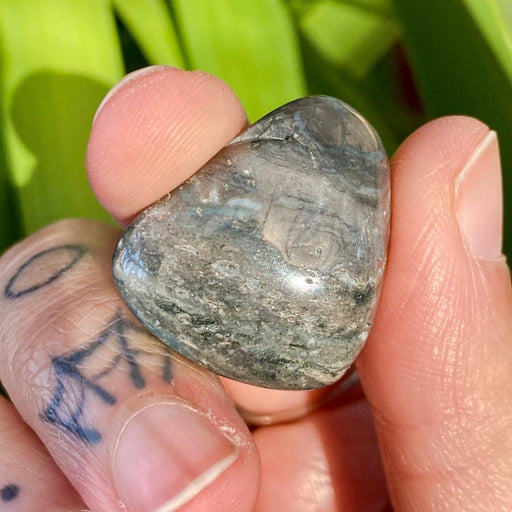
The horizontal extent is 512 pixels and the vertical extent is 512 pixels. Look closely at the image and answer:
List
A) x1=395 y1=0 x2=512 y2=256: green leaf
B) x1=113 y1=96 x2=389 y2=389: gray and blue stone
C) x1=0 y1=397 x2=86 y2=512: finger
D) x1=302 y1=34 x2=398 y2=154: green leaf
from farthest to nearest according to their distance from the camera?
x1=302 y1=34 x2=398 y2=154: green leaf
x1=395 y1=0 x2=512 y2=256: green leaf
x1=0 y1=397 x2=86 y2=512: finger
x1=113 y1=96 x2=389 y2=389: gray and blue stone

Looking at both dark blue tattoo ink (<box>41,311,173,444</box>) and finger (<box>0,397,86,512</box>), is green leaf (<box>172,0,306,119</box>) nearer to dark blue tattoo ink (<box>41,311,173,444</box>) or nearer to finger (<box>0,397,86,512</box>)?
dark blue tattoo ink (<box>41,311,173,444</box>)

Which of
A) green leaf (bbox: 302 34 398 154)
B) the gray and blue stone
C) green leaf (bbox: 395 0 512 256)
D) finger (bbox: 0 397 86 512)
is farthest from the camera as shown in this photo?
green leaf (bbox: 302 34 398 154)

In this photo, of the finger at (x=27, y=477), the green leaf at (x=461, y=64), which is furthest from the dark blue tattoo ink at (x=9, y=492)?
the green leaf at (x=461, y=64)

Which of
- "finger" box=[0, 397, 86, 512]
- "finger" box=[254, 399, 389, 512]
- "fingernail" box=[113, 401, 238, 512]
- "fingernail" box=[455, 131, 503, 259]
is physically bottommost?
"finger" box=[254, 399, 389, 512]

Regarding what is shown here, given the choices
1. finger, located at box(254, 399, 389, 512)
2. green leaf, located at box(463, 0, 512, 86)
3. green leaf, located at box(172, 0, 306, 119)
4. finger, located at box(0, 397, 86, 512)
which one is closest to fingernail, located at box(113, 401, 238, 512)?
finger, located at box(0, 397, 86, 512)

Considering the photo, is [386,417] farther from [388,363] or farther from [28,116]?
[28,116]

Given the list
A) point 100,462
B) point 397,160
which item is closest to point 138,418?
point 100,462
